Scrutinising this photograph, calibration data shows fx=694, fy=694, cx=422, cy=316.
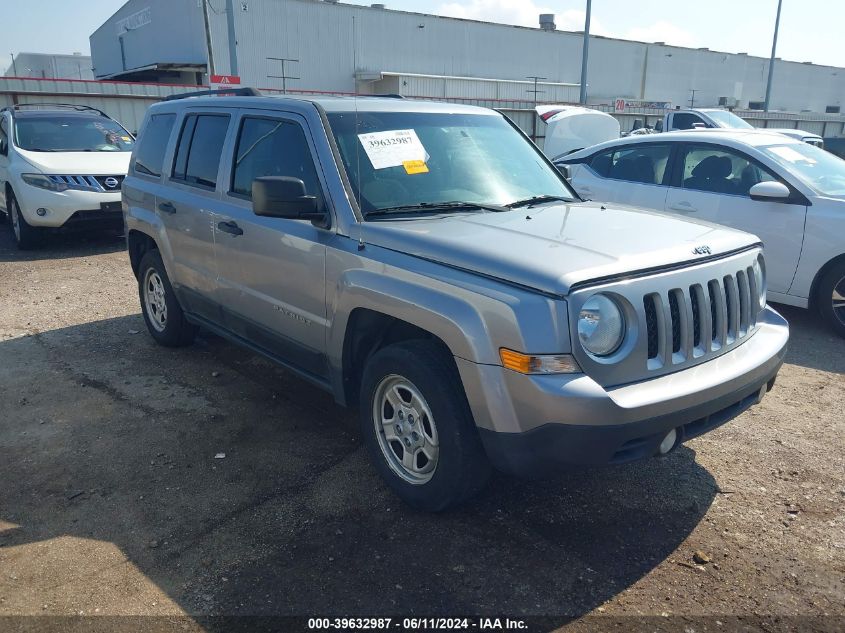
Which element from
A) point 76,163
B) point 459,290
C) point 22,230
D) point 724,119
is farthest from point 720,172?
point 724,119

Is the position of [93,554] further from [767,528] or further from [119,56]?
[119,56]

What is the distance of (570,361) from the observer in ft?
8.98

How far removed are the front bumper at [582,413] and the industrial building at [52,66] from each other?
66.8 meters

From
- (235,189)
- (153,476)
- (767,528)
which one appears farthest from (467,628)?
(235,189)

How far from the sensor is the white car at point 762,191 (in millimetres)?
6062

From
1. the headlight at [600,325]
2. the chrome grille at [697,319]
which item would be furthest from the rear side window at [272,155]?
the chrome grille at [697,319]

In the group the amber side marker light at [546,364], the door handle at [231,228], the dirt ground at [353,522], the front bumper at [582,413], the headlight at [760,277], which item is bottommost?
the dirt ground at [353,522]

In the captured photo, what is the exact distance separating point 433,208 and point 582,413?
1.51 meters

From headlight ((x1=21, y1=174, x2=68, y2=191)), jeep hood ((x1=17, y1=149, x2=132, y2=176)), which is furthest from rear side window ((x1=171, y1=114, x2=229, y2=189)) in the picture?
headlight ((x1=21, y1=174, x2=68, y2=191))

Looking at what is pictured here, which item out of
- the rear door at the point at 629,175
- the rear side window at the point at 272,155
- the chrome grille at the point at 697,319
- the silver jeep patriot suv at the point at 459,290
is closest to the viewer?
the silver jeep patriot suv at the point at 459,290

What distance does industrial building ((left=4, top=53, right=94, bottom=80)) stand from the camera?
60.0 metres

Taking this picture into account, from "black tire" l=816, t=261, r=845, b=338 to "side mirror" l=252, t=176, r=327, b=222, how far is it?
189 inches

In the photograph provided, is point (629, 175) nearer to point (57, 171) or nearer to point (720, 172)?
point (720, 172)

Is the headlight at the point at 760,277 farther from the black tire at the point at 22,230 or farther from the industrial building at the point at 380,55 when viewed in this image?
the industrial building at the point at 380,55
